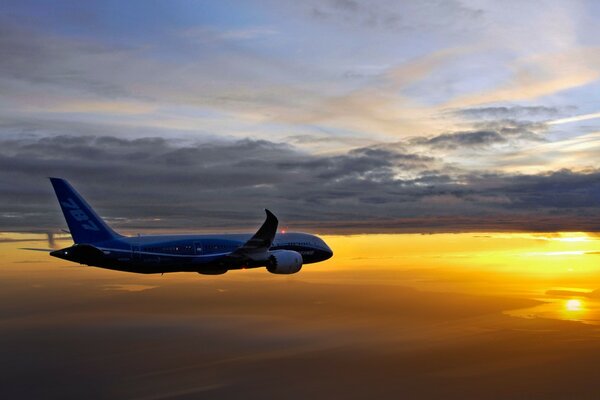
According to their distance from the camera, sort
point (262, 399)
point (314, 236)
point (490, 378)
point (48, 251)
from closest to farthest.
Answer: point (48, 251), point (314, 236), point (262, 399), point (490, 378)

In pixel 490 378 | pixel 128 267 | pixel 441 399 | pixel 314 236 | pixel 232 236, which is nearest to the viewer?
pixel 128 267

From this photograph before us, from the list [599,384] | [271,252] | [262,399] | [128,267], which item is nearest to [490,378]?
[599,384]

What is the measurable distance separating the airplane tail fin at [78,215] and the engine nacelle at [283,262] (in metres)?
19.0

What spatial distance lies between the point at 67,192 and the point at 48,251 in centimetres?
660

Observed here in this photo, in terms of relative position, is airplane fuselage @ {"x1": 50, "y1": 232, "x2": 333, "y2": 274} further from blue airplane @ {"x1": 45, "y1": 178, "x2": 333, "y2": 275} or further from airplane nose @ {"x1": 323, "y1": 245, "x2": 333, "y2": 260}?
airplane nose @ {"x1": 323, "y1": 245, "x2": 333, "y2": 260}

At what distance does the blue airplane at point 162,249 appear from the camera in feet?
181

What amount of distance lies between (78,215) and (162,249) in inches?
386

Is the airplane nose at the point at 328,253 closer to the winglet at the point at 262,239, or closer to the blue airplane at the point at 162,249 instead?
the blue airplane at the point at 162,249

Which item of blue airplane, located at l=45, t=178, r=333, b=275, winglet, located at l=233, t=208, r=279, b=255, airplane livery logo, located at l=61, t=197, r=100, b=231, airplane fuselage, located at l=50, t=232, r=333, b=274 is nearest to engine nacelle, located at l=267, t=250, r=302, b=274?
blue airplane, located at l=45, t=178, r=333, b=275

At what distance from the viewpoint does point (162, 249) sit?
58.4 metres

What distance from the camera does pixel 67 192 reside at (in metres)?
55.1

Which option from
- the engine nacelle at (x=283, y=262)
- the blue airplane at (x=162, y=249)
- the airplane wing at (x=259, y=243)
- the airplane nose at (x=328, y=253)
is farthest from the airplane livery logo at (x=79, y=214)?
the airplane nose at (x=328, y=253)

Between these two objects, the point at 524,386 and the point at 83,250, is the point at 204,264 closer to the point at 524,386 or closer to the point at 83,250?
the point at 83,250

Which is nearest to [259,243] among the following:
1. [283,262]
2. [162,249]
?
[283,262]
